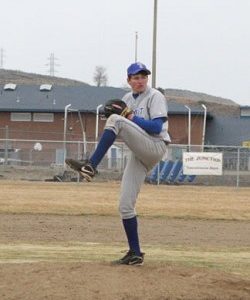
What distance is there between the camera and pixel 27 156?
1441 inches

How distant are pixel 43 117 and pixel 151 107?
155 ft

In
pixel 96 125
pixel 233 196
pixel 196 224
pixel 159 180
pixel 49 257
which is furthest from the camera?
pixel 96 125

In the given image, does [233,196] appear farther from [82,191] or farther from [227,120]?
[227,120]

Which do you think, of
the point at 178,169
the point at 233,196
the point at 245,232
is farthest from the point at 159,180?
the point at 245,232

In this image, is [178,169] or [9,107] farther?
[9,107]

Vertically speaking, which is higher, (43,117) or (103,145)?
(43,117)

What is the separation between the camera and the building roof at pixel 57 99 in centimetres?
5253

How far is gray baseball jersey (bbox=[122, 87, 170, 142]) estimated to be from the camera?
6281mm

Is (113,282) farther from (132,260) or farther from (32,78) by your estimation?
(32,78)

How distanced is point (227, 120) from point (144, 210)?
141ft

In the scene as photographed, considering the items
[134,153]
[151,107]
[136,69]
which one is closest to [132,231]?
[134,153]

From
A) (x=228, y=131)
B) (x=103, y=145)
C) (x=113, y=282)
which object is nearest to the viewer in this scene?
(x=113, y=282)

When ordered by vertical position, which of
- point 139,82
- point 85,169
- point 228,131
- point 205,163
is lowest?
point 205,163

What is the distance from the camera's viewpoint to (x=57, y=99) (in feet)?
180
